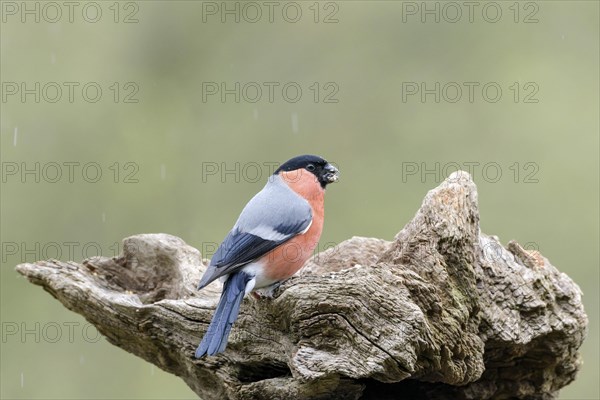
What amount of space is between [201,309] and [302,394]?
0.68 m

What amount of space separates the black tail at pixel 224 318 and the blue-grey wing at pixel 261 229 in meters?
0.08

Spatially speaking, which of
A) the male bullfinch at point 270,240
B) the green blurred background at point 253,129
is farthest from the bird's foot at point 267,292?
the green blurred background at point 253,129

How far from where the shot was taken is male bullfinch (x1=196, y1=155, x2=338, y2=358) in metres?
4.27

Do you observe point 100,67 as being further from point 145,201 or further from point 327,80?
point 327,80

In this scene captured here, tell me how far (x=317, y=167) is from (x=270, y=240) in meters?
0.62

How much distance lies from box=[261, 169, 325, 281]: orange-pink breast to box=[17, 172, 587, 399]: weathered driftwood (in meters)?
0.20

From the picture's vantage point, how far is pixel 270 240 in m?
4.55

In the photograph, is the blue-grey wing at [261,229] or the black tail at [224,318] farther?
the blue-grey wing at [261,229]

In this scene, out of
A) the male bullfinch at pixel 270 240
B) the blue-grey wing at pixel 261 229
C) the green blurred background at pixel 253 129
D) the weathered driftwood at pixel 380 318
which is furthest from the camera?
the green blurred background at pixel 253 129

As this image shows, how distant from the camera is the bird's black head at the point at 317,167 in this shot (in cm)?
501

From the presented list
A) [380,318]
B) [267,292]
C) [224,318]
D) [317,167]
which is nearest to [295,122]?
[317,167]

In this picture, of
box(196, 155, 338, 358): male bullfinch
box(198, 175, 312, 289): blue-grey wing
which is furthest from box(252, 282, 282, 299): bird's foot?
box(198, 175, 312, 289): blue-grey wing

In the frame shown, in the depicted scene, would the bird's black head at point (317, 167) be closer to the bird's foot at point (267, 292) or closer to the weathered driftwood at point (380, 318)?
the weathered driftwood at point (380, 318)

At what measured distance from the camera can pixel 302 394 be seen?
A: 409 centimetres
